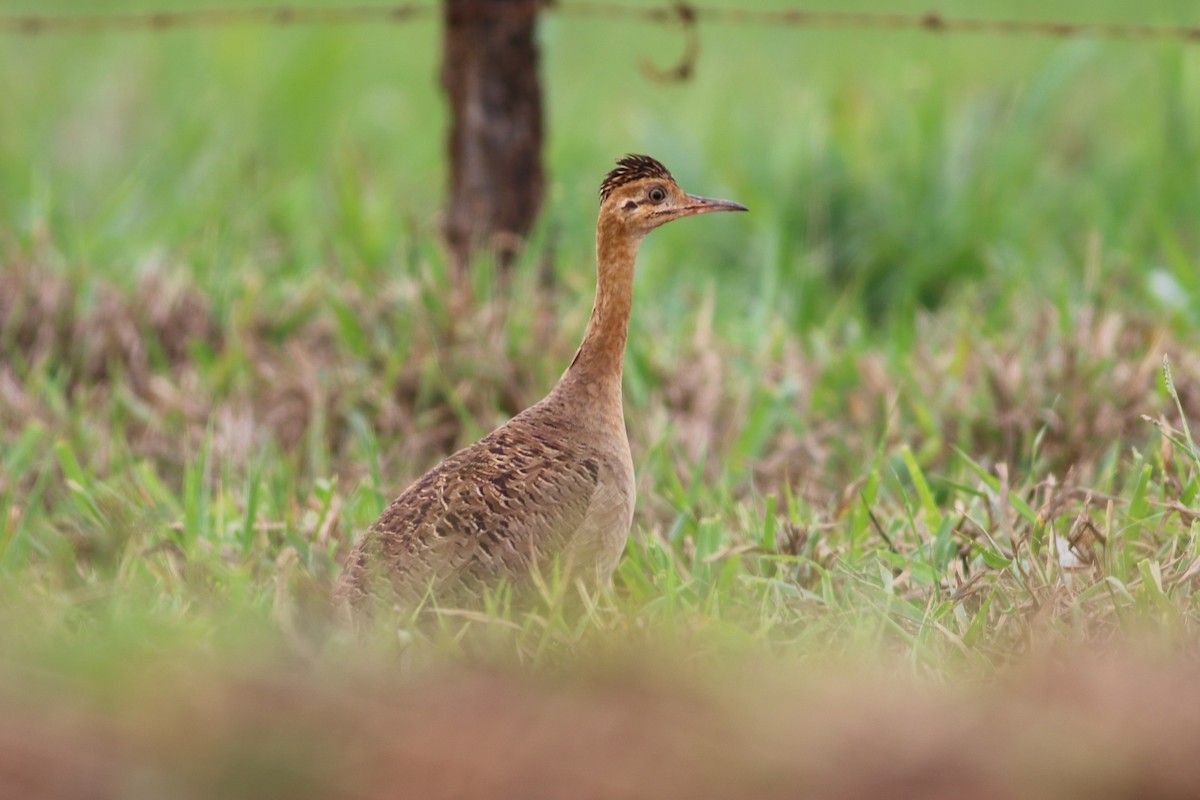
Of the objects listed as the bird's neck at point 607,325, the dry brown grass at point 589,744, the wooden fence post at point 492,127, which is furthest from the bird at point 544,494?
the wooden fence post at point 492,127

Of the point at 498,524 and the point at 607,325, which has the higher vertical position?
the point at 607,325

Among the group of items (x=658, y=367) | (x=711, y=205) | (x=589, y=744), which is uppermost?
(x=711, y=205)

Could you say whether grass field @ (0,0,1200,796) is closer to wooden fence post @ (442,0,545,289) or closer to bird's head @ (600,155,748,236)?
wooden fence post @ (442,0,545,289)

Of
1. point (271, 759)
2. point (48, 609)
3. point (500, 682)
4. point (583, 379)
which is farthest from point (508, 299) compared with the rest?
point (271, 759)

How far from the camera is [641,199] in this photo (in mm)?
3389

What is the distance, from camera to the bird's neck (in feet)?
10.9

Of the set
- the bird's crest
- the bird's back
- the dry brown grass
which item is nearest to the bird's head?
the bird's crest

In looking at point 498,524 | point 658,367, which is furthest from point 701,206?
point 658,367

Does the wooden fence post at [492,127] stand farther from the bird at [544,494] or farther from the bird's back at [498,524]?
the bird's back at [498,524]

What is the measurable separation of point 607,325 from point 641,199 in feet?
0.88

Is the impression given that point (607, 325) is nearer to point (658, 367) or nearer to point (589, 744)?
point (658, 367)

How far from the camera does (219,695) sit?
179cm

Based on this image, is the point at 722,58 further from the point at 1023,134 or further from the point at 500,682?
the point at 500,682

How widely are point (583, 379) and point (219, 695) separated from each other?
1.63m
